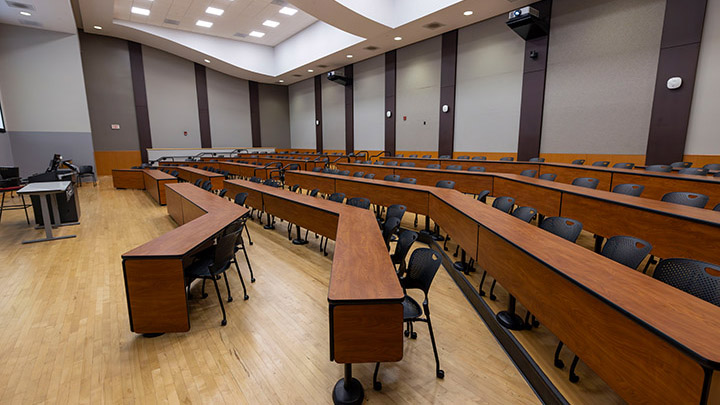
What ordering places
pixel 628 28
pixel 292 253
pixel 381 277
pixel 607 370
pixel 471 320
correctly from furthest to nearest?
pixel 628 28, pixel 292 253, pixel 471 320, pixel 381 277, pixel 607 370

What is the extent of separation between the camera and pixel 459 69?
31.7 feet

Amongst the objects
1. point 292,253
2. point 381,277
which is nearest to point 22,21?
point 292,253

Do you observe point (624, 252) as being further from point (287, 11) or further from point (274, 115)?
point (274, 115)

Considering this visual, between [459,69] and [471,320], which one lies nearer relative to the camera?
[471,320]

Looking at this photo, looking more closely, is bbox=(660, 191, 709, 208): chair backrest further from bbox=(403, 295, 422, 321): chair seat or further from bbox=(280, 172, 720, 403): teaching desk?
bbox=(403, 295, 422, 321): chair seat

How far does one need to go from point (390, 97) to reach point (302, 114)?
6.85 m

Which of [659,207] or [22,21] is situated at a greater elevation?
[22,21]

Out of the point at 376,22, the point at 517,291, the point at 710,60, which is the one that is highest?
the point at 376,22

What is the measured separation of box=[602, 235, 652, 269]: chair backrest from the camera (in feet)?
6.86

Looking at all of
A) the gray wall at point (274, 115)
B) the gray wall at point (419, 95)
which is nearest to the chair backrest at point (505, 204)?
the gray wall at point (419, 95)

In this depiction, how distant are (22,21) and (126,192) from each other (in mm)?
5654

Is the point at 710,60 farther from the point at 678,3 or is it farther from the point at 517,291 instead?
the point at 517,291

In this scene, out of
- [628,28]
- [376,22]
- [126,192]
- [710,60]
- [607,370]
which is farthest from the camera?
[126,192]

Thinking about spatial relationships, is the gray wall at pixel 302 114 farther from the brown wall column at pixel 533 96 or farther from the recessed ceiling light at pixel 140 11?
the brown wall column at pixel 533 96
